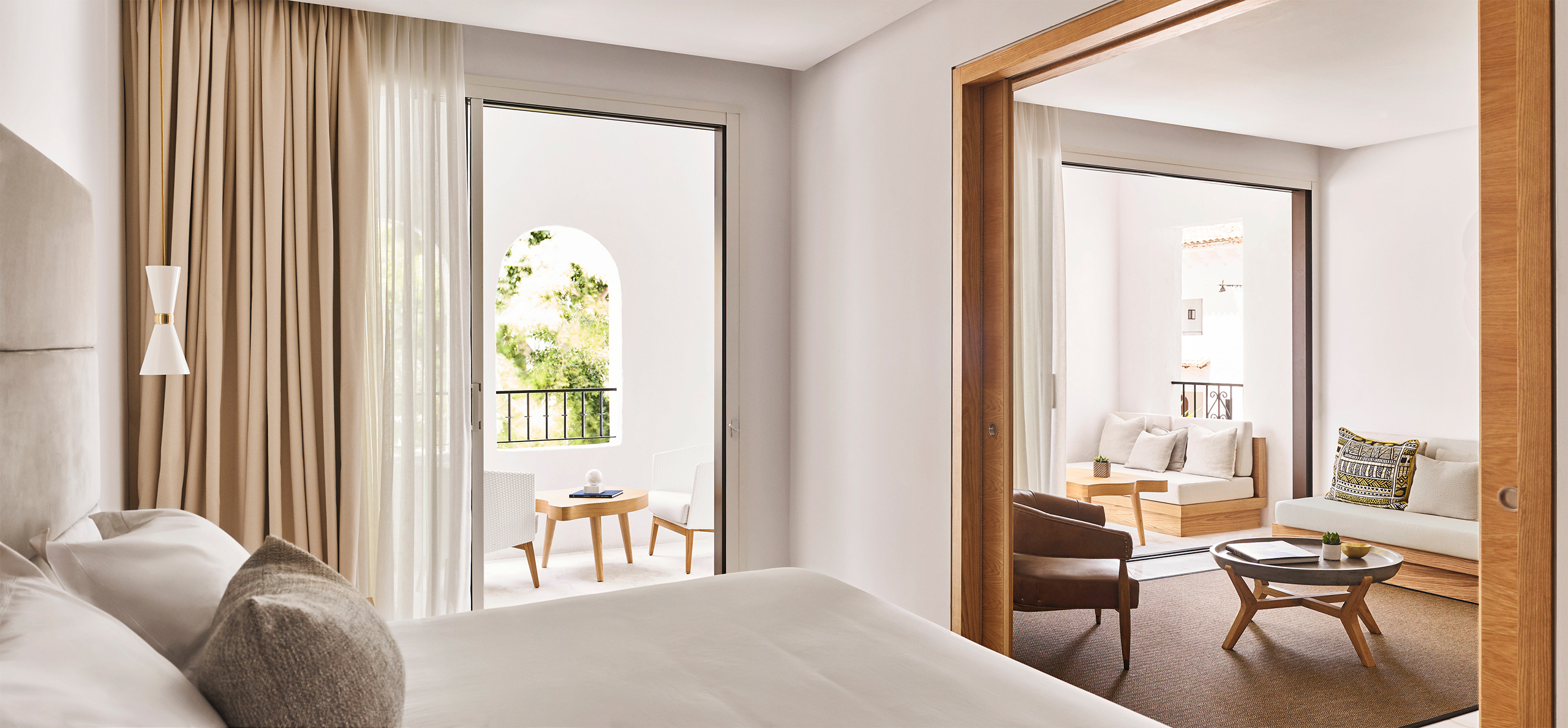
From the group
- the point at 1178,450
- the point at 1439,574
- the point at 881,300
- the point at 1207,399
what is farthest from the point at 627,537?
the point at 1439,574

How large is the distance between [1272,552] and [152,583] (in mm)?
2275

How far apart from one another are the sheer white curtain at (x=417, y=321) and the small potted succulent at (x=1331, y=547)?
291 cm

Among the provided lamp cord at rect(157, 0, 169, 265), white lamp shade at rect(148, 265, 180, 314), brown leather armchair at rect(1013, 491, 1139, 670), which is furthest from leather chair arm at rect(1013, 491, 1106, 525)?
lamp cord at rect(157, 0, 169, 265)

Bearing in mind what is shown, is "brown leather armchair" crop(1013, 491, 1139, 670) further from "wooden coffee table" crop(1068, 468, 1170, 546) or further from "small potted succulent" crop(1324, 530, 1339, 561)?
"small potted succulent" crop(1324, 530, 1339, 561)

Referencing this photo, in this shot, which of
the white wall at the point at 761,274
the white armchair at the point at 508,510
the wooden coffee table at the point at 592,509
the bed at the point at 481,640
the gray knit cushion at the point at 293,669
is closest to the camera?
the gray knit cushion at the point at 293,669

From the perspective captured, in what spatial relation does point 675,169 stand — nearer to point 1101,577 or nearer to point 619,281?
point 619,281

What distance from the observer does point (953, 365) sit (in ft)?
10.3

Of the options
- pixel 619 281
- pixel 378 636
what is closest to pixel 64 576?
pixel 378 636

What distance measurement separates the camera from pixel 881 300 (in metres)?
3.56

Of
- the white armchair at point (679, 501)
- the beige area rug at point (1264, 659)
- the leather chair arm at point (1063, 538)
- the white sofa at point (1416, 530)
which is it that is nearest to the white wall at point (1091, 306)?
the leather chair arm at point (1063, 538)

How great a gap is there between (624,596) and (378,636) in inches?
34.6

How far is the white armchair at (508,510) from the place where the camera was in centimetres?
450

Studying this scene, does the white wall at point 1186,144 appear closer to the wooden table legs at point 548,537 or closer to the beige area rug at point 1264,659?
the beige area rug at point 1264,659

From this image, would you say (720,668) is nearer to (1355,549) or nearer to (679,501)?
(1355,549)
